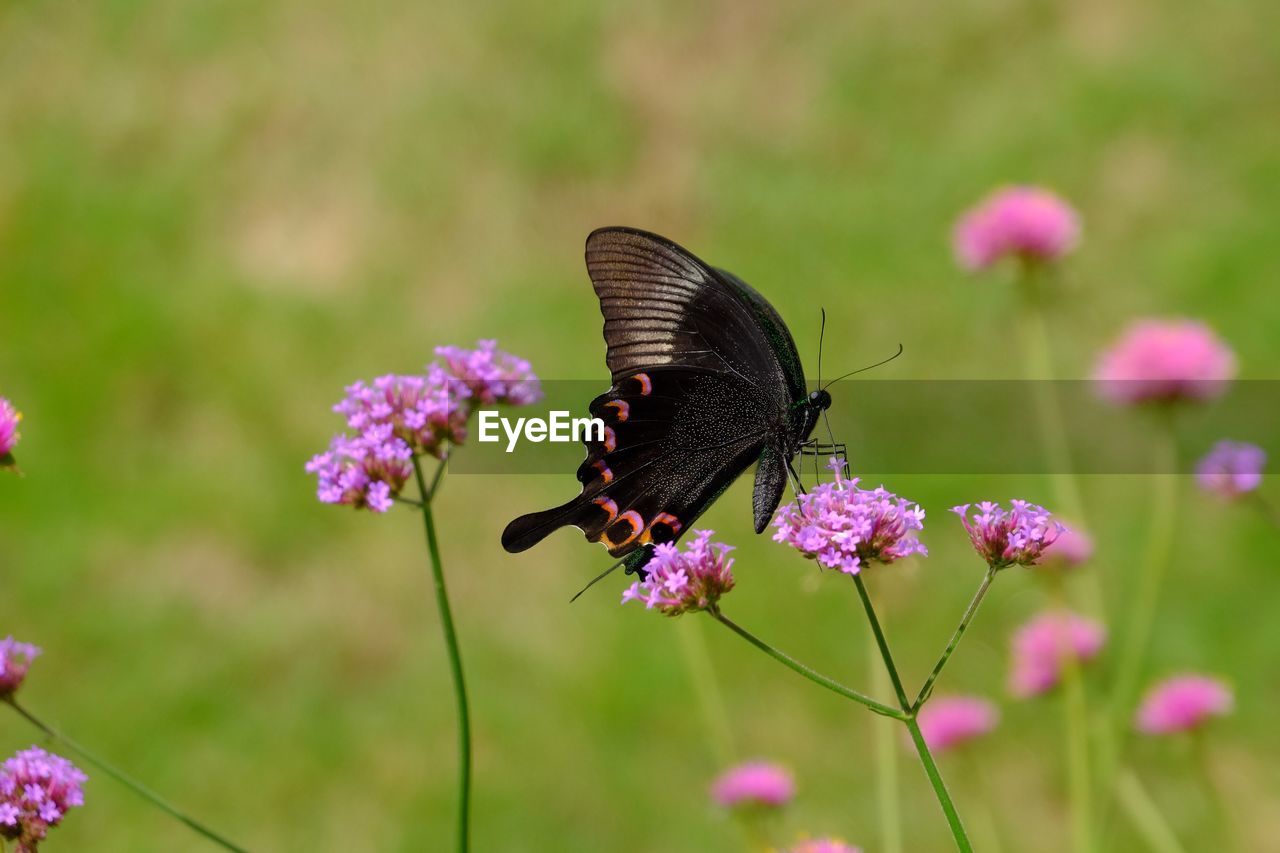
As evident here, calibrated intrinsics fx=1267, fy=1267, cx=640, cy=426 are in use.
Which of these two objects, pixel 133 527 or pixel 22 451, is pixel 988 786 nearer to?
pixel 133 527

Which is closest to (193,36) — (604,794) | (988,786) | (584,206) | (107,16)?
(107,16)

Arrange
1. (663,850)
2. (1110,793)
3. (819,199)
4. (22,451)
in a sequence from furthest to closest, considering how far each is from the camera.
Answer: (819,199)
(22,451)
(663,850)
(1110,793)

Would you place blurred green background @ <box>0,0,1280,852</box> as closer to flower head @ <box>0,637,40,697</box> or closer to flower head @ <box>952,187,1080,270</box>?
flower head @ <box>952,187,1080,270</box>

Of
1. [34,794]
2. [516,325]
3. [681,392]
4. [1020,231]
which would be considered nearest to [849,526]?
[681,392]

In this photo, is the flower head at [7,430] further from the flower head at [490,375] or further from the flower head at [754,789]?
the flower head at [754,789]

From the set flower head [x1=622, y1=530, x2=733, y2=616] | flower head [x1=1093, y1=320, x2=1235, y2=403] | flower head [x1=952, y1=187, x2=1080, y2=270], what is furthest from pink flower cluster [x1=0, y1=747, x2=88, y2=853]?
flower head [x1=952, y1=187, x2=1080, y2=270]

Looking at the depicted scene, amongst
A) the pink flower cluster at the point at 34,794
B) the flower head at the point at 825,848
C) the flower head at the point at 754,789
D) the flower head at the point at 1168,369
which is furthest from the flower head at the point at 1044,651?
the pink flower cluster at the point at 34,794
